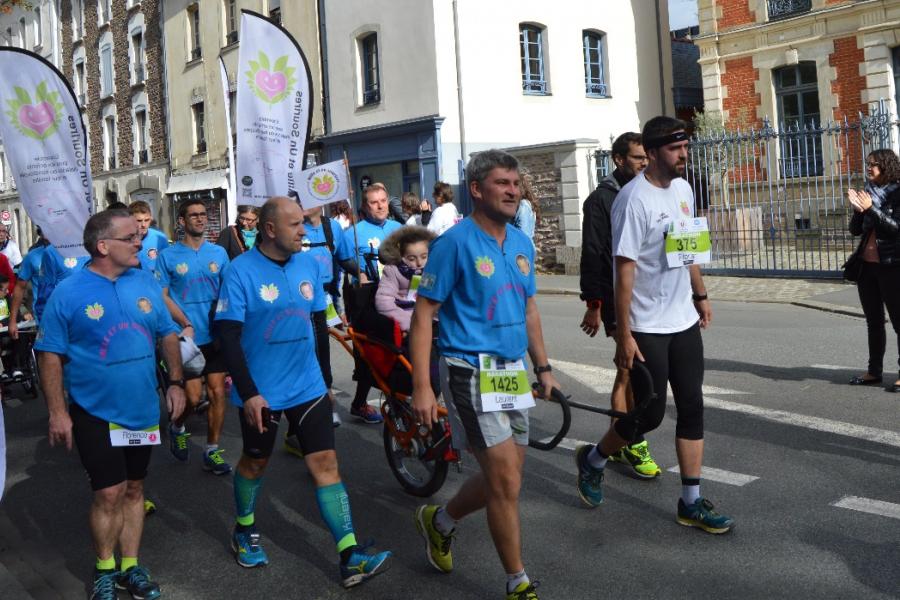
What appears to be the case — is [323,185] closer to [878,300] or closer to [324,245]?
[324,245]

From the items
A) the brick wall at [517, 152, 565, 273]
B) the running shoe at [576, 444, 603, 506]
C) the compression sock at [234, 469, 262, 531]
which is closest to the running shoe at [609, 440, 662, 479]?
the running shoe at [576, 444, 603, 506]

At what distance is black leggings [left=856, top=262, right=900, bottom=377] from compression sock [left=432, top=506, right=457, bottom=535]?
502cm

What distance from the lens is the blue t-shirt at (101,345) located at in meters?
4.53

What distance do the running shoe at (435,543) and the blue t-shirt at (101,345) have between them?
129 centimetres

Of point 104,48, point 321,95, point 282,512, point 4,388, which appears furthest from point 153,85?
point 282,512

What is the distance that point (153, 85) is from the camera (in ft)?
116

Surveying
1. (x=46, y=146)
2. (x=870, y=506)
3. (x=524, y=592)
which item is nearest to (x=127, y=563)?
(x=524, y=592)

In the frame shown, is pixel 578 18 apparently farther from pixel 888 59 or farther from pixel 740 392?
pixel 740 392

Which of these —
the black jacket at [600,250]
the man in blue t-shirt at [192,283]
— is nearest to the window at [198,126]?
the man in blue t-shirt at [192,283]

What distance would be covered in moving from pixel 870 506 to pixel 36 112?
19.7 feet

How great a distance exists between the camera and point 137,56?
36375mm

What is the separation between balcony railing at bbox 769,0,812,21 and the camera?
23734mm

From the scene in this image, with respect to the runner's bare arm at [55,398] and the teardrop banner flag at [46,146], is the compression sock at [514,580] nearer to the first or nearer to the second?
the runner's bare arm at [55,398]

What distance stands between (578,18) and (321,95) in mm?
6839
